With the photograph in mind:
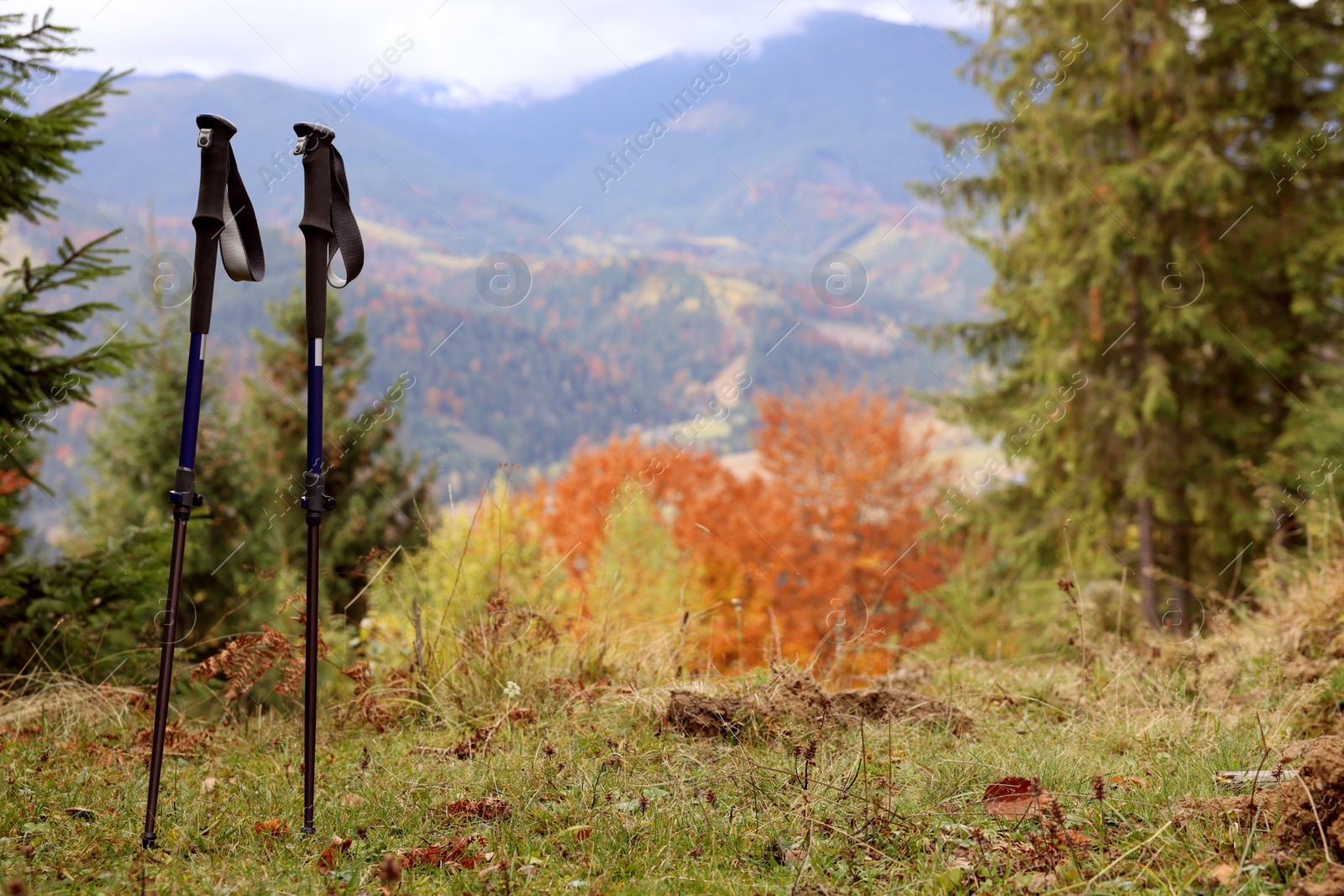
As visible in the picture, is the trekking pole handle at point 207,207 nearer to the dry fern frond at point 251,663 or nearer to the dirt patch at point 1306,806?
the dry fern frond at point 251,663

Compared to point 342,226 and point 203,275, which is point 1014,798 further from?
point 203,275

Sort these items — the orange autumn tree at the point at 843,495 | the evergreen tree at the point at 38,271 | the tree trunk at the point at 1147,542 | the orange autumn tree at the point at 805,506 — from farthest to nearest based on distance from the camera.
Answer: the orange autumn tree at the point at 843,495, the orange autumn tree at the point at 805,506, the tree trunk at the point at 1147,542, the evergreen tree at the point at 38,271

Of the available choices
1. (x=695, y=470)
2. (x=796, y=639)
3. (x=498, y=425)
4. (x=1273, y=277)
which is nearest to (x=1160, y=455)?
(x=1273, y=277)

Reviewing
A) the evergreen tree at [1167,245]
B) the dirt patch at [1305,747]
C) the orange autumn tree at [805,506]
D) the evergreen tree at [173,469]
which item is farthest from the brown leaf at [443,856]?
the orange autumn tree at [805,506]

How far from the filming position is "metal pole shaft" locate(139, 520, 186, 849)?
2555 millimetres

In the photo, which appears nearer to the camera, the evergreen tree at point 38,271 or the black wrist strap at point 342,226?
the black wrist strap at point 342,226

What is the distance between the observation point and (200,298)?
2.79 metres

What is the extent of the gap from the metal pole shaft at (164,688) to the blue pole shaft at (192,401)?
0.21 meters

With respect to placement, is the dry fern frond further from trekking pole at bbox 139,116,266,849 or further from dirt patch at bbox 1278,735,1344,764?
dirt patch at bbox 1278,735,1344,764

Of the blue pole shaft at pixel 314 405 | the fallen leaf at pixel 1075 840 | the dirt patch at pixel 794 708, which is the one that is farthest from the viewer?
the dirt patch at pixel 794 708

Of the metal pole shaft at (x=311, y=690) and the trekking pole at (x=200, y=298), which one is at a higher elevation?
the trekking pole at (x=200, y=298)

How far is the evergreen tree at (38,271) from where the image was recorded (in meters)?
4.91

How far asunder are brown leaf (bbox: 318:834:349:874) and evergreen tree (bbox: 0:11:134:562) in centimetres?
353

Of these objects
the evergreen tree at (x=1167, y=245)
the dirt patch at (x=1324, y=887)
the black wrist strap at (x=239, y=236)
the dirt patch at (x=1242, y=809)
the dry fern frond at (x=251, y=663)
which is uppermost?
the evergreen tree at (x=1167, y=245)
